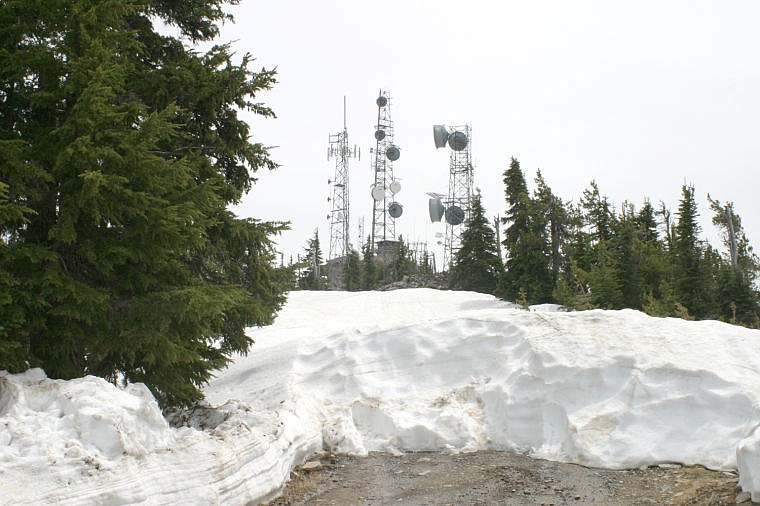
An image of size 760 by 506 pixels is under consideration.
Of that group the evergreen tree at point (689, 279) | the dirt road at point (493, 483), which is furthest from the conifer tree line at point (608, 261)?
the dirt road at point (493, 483)

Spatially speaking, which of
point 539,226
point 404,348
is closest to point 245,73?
point 404,348

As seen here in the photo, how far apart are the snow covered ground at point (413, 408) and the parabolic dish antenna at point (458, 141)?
32.1 m

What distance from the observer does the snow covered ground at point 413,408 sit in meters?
5.44

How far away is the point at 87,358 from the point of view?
783 cm

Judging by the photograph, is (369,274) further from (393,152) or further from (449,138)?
(449,138)

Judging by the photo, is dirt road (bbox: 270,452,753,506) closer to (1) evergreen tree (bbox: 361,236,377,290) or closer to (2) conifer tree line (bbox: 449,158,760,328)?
(2) conifer tree line (bbox: 449,158,760,328)

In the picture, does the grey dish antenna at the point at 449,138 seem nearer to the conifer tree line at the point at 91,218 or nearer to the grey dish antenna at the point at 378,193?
the grey dish antenna at the point at 378,193

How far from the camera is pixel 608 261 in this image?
24.3m

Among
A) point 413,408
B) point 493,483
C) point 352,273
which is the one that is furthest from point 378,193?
point 493,483

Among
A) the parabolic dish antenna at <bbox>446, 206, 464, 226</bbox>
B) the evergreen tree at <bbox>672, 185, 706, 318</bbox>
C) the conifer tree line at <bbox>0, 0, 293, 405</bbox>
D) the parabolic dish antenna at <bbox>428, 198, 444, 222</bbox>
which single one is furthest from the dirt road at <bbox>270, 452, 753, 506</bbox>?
the parabolic dish antenna at <bbox>428, 198, 444, 222</bbox>

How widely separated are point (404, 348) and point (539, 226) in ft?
61.9

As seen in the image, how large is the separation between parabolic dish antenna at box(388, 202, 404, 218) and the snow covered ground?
35.2 meters

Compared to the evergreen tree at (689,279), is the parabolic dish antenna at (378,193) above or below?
above

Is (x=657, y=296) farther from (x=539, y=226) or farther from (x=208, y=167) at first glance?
(x=208, y=167)
